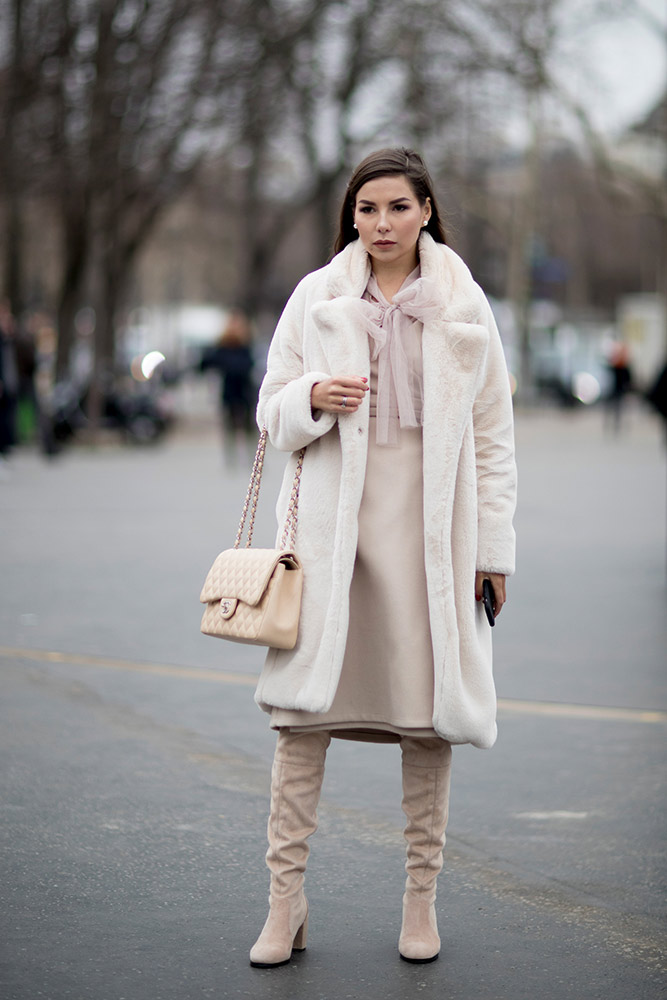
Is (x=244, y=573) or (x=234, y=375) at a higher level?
(x=234, y=375)

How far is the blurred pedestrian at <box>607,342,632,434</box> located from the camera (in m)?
30.4

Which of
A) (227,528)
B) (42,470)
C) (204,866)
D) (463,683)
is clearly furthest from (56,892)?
(42,470)

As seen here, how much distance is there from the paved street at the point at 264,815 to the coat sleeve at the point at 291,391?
4.02 ft

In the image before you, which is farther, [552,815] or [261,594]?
[552,815]

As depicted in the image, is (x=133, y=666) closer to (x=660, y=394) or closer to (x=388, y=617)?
(x=388, y=617)

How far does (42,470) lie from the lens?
1856 cm

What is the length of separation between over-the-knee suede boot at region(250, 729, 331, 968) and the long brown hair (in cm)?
121

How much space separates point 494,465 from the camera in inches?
140

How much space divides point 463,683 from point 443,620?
16 cm

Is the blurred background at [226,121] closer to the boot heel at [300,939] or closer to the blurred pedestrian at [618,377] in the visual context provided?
the blurred pedestrian at [618,377]

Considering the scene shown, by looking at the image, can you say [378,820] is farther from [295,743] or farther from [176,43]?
[176,43]

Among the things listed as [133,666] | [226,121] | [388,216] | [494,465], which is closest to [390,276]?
[388,216]

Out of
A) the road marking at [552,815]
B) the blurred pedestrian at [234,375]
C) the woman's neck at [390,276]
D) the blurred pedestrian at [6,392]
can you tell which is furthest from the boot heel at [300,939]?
the blurred pedestrian at [234,375]

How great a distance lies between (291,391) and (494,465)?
0.51 m
